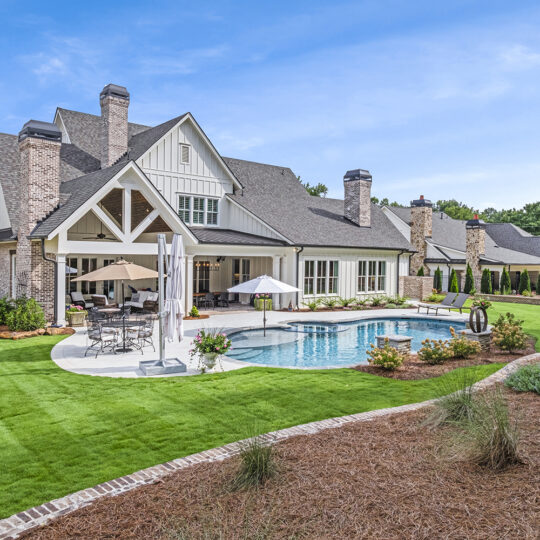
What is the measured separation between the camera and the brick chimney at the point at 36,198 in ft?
53.2

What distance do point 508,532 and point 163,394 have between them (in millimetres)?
6153

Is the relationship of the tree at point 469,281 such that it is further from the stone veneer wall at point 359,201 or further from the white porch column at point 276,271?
the white porch column at point 276,271

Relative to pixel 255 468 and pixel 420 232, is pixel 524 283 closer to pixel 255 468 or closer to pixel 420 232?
pixel 420 232

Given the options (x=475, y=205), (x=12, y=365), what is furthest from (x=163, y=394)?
(x=475, y=205)

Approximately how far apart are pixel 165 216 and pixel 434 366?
11247 millimetres

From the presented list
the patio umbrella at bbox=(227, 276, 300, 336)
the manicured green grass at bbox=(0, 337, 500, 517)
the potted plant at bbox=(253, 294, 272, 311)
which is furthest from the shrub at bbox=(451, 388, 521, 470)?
the potted plant at bbox=(253, 294, 272, 311)

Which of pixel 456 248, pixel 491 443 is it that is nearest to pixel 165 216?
pixel 491 443

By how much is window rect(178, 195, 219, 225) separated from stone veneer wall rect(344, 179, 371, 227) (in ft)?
28.2

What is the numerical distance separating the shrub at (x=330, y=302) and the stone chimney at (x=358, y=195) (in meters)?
5.82

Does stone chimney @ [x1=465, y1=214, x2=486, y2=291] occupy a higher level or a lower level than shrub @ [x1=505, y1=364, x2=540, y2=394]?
higher

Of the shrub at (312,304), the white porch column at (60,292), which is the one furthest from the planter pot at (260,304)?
the white porch column at (60,292)

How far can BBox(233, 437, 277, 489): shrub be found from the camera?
4844 mm

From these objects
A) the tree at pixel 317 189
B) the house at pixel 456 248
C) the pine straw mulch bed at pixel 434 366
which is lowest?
the pine straw mulch bed at pixel 434 366

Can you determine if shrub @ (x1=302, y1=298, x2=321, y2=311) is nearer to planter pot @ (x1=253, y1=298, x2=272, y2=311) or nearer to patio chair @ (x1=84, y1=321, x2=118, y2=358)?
planter pot @ (x1=253, y1=298, x2=272, y2=311)
